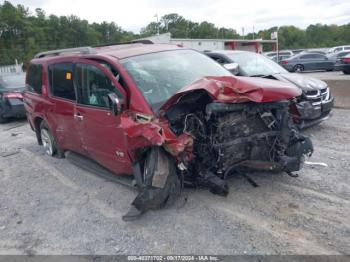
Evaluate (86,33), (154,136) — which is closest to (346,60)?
(154,136)

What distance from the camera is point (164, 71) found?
464 cm

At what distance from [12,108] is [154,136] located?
8391 mm

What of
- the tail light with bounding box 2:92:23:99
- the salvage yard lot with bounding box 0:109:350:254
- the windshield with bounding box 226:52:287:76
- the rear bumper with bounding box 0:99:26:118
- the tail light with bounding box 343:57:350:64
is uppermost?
the tail light with bounding box 343:57:350:64

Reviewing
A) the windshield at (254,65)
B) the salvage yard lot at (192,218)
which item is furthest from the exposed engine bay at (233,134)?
the windshield at (254,65)

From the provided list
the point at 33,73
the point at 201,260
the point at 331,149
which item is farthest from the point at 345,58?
the point at 201,260

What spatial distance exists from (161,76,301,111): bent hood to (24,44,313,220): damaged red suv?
10mm

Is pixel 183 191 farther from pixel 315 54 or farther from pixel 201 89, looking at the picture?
pixel 315 54

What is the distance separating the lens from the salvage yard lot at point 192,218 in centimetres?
342

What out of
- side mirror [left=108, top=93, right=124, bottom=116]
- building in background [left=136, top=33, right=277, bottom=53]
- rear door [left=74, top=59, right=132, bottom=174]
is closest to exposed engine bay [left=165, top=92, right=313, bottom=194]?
side mirror [left=108, top=93, right=124, bottom=116]

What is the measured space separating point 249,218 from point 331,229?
0.81 metres

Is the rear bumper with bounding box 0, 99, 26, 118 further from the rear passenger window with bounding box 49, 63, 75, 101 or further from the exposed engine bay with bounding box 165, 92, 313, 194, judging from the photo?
the exposed engine bay with bounding box 165, 92, 313, 194

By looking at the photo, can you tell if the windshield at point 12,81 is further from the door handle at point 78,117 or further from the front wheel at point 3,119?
the door handle at point 78,117

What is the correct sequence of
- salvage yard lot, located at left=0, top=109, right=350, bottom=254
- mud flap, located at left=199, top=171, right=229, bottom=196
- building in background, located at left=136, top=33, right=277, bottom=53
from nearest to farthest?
1. salvage yard lot, located at left=0, top=109, right=350, bottom=254
2. mud flap, located at left=199, top=171, right=229, bottom=196
3. building in background, located at left=136, top=33, right=277, bottom=53

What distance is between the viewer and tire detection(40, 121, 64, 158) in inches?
256
